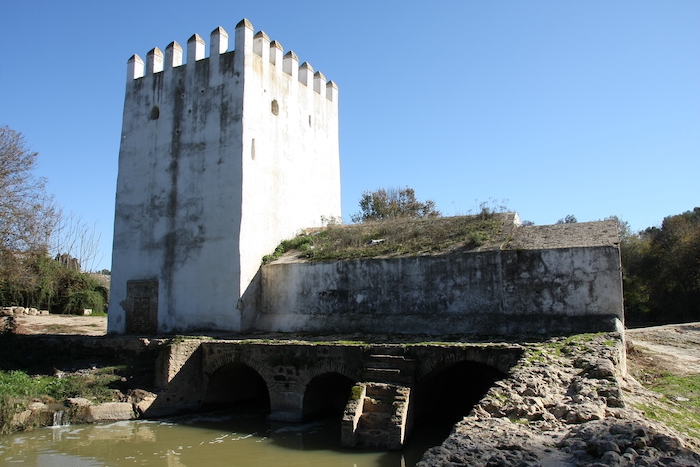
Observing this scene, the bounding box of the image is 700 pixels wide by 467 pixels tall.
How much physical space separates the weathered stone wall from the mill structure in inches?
76.8

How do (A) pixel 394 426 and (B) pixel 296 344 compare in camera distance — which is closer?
(A) pixel 394 426

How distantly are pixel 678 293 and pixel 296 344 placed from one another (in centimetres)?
2257

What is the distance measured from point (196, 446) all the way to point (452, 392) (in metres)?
6.15

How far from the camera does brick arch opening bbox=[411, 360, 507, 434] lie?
460 inches

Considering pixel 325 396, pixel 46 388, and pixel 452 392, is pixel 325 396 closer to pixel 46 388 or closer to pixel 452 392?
pixel 452 392

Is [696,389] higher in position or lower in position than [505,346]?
lower

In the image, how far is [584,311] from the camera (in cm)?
1196

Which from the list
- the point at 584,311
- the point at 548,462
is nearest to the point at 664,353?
the point at 584,311

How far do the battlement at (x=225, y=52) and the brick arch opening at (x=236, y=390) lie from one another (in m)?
9.43

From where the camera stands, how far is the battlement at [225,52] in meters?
16.8

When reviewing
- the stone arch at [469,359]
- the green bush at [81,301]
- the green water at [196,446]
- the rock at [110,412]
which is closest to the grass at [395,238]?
the stone arch at [469,359]

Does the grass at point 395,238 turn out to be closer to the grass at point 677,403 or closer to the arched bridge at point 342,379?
the arched bridge at point 342,379

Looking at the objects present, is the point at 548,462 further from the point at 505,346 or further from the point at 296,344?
the point at 296,344

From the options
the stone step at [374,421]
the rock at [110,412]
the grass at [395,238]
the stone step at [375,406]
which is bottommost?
the rock at [110,412]
